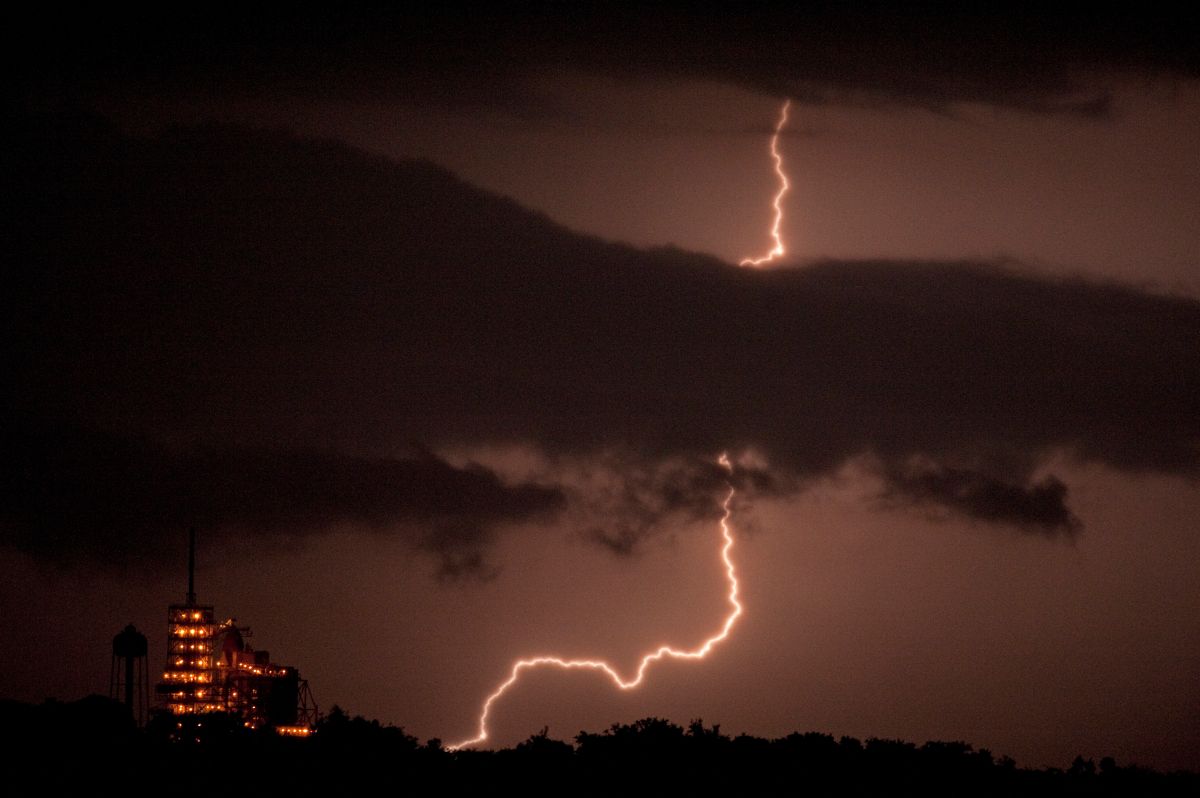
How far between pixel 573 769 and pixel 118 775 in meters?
10.6

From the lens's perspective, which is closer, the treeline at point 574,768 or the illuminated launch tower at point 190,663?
the treeline at point 574,768

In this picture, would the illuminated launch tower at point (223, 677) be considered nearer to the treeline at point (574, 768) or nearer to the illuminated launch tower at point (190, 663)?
the illuminated launch tower at point (190, 663)

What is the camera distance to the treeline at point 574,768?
133ft

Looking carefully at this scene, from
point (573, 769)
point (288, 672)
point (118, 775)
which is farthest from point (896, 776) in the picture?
point (288, 672)

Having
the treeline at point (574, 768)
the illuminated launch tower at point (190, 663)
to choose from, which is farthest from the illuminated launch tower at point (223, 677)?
the treeline at point (574, 768)

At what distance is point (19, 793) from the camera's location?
37.4 meters

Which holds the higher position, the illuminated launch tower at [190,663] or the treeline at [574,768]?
the illuminated launch tower at [190,663]

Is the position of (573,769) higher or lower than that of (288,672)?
lower

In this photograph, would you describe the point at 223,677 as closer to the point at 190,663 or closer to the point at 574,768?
the point at 190,663

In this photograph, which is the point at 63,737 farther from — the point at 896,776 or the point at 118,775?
the point at 896,776

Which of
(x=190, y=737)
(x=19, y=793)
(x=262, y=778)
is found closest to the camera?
(x=19, y=793)

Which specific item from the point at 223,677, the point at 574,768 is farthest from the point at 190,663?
the point at 574,768

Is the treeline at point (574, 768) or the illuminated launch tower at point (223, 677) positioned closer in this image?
the treeline at point (574, 768)

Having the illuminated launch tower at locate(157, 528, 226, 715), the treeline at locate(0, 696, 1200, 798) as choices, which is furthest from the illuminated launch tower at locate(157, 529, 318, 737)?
the treeline at locate(0, 696, 1200, 798)
